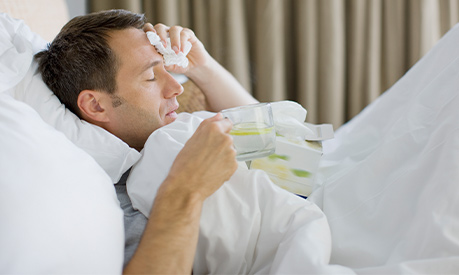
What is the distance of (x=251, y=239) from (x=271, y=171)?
0.30 m

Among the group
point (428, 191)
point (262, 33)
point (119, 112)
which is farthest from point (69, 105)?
point (262, 33)

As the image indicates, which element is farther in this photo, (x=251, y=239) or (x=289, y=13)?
(x=289, y=13)

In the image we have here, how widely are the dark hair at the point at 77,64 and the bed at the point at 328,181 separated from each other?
2.3 inches

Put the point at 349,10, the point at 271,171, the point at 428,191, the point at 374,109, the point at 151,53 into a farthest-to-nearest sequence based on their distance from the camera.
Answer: the point at 349,10
the point at 374,109
the point at 151,53
the point at 271,171
the point at 428,191

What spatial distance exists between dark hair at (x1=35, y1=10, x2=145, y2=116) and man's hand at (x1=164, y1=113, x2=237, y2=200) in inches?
19.0

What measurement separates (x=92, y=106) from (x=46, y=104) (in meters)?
0.15

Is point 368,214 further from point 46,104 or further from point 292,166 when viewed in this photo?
point 46,104

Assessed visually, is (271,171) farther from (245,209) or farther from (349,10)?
(349,10)

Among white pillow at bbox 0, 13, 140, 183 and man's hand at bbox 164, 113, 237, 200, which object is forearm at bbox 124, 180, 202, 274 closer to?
man's hand at bbox 164, 113, 237, 200

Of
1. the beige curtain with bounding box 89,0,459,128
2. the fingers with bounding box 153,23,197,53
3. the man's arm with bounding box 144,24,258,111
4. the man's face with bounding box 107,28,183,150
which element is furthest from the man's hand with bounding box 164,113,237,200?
the beige curtain with bounding box 89,0,459,128

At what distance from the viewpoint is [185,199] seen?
2.86 ft

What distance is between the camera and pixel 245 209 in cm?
93

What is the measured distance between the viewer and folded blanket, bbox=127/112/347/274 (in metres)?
0.90

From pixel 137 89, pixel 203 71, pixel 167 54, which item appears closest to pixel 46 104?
pixel 137 89
